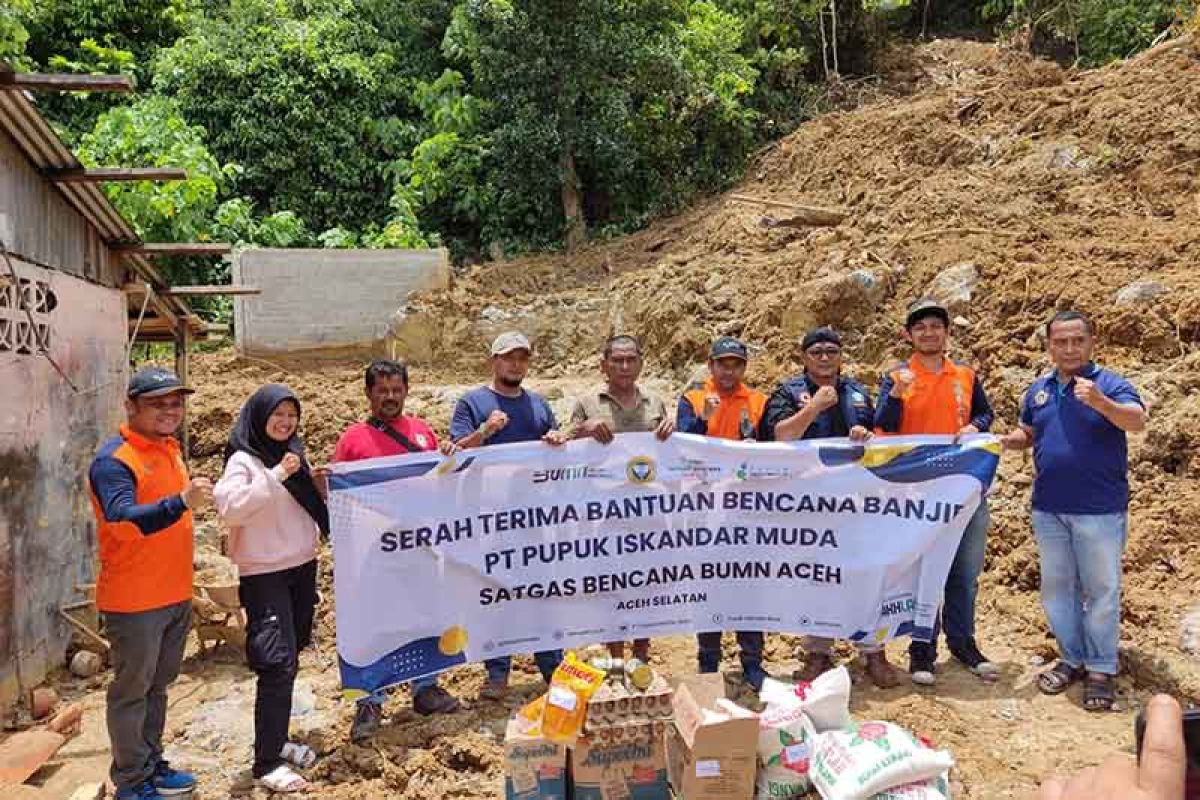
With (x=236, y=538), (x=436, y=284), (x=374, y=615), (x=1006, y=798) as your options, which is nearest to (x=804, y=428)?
(x=1006, y=798)

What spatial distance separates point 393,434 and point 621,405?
1.25 m

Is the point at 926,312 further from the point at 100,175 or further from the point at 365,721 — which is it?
the point at 100,175

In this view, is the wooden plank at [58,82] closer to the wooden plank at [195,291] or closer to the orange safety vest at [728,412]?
the wooden plank at [195,291]

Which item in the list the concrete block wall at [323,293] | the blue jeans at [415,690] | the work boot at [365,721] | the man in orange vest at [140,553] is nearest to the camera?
the man in orange vest at [140,553]

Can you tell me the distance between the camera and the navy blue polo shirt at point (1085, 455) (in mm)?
4445

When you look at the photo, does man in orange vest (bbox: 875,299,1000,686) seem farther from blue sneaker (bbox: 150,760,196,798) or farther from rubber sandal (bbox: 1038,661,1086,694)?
blue sneaker (bbox: 150,760,196,798)

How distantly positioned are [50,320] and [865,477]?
5363 mm

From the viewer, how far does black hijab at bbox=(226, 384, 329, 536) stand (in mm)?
4020

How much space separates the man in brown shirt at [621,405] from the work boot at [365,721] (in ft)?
4.28

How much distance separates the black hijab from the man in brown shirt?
1.38 metres

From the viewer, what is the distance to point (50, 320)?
19.2 feet

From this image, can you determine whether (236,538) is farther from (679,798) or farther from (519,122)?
(519,122)

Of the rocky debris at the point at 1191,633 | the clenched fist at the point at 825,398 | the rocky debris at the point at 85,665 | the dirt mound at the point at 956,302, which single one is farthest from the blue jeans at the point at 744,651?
the rocky debris at the point at 85,665

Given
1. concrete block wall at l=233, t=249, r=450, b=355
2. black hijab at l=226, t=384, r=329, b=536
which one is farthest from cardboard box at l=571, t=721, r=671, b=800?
concrete block wall at l=233, t=249, r=450, b=355
